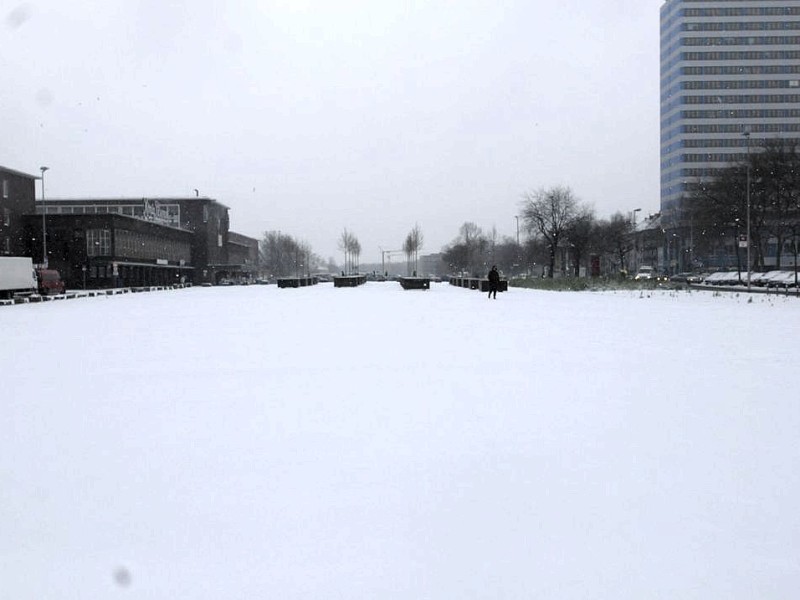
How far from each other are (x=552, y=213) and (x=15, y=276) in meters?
45.8

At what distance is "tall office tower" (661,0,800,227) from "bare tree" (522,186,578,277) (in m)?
60.6

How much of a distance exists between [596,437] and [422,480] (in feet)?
6.86

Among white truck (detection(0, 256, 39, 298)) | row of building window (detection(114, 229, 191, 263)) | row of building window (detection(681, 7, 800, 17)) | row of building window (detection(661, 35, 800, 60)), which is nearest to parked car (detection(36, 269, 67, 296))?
white truck (detection(0, 256, 39, 298))

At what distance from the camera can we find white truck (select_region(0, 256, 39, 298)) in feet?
143

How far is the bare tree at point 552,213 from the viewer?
6950cm

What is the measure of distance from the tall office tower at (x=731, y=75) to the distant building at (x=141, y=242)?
76.3m

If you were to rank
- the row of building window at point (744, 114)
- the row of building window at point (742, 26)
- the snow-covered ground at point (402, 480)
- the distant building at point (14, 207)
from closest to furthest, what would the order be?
the snow-covered ground at point (402, 480), the distant building at point (14, 207), the row of building window at point (744, 114), the row of building window at point (742, 26)

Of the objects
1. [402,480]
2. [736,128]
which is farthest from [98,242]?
[736,128]

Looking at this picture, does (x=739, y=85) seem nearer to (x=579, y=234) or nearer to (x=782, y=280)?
(x=579, y=234)

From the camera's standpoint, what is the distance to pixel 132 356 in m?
13.5

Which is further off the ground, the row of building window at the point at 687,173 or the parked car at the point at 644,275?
the row of building window at the point at 687,173

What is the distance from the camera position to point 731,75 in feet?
404

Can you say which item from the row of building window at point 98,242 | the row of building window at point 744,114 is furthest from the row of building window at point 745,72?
the row of building window at point 98,242

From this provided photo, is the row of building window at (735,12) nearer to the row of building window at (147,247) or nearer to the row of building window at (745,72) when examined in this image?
the row of building window at (745,72)
